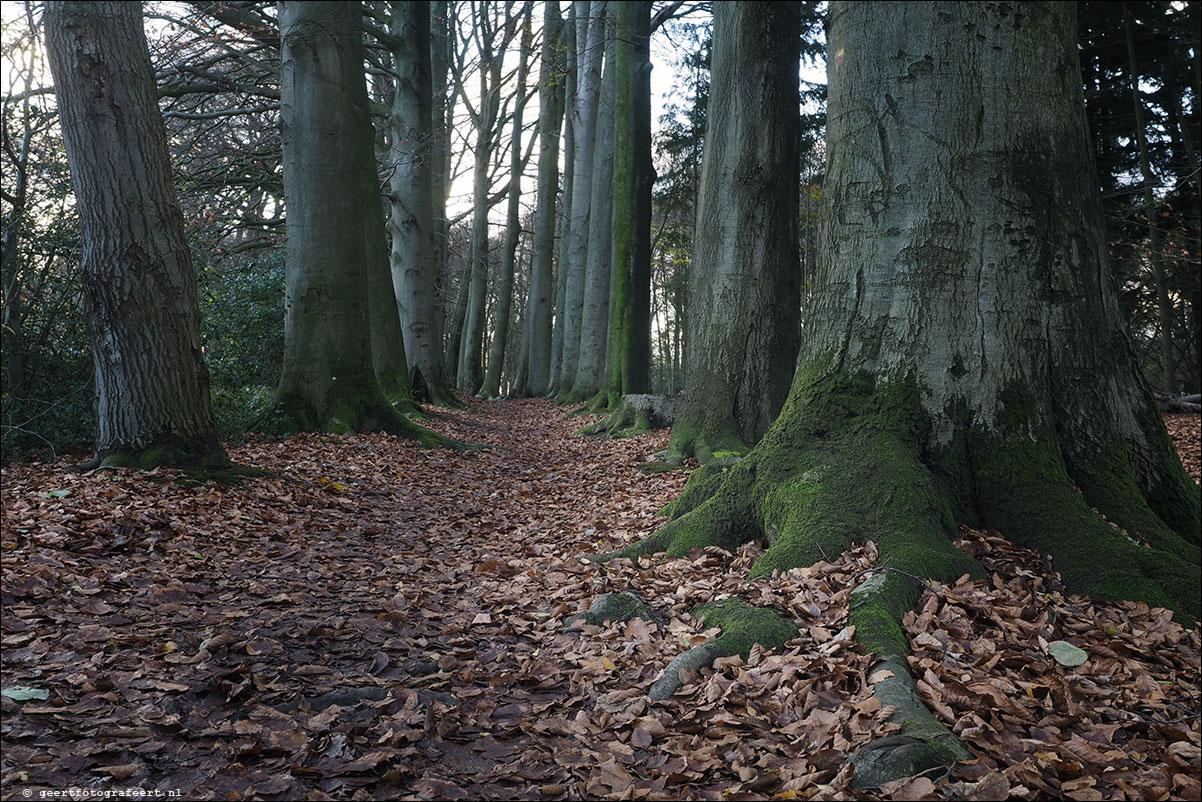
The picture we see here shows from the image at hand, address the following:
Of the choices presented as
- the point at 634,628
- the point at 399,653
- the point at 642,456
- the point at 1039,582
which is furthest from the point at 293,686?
the point at 642,456

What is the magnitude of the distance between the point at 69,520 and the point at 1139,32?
1730cm

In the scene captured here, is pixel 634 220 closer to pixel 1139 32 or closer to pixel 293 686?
pixel 1139 32

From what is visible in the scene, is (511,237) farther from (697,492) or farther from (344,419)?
(697,492)

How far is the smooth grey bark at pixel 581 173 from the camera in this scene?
1894cm

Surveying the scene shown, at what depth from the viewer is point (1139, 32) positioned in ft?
44.6

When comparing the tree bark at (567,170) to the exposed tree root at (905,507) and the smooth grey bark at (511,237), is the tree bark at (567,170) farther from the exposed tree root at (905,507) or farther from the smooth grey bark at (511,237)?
the exposed tree root at (905,507)

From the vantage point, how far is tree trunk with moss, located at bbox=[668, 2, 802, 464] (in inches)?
304

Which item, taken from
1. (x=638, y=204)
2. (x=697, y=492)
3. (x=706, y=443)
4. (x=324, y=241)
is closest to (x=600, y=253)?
(x=638, y=204)

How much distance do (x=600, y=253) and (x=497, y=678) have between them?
15.4 meters

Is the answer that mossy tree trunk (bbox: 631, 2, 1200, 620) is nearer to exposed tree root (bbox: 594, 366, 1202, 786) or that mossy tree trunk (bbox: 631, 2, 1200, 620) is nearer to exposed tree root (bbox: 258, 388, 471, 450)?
exposed tree root (bbox: 594, 366, 1202, 786)

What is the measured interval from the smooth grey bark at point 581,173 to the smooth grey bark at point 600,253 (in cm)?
38

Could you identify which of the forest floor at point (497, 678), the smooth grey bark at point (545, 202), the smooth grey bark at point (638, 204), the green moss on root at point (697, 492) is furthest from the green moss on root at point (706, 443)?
the smooth grey bark at point (545, 202)

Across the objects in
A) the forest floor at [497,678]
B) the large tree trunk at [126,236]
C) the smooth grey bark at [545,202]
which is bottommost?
the forest floor at [497,678]

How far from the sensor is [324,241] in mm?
9523
